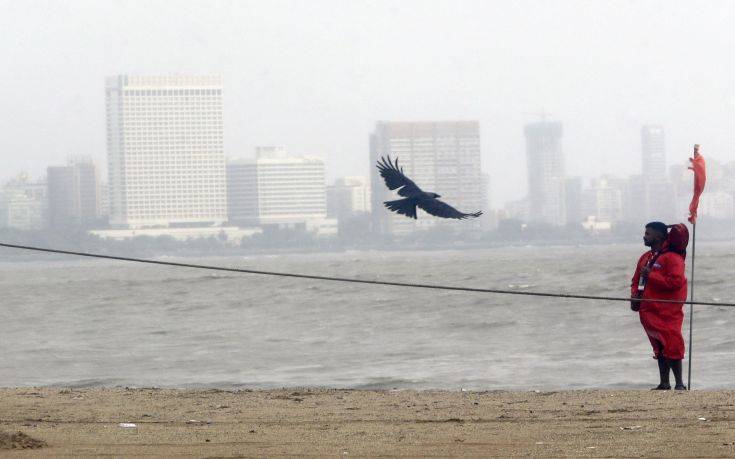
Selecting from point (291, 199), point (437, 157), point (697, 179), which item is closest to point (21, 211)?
point (291, 199)

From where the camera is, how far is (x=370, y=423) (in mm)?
8547

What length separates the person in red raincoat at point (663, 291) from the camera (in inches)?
400

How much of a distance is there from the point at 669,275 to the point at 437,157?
132441 millimetres

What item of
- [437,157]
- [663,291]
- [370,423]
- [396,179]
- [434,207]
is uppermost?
[437,157]

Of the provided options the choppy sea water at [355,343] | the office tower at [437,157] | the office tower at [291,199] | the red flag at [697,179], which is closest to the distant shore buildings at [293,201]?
the office tower at [291,199]

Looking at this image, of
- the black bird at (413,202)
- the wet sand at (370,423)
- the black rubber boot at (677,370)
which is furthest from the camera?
the black rubber boot at (677,370)

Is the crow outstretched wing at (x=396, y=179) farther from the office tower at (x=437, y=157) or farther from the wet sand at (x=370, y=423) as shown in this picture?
the office tower at (x=437, y=157)

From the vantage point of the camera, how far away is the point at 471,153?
16062 cm

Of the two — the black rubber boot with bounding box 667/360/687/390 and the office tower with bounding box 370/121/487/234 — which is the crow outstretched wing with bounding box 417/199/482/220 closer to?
the black rubber boot with bounding box 667/360/687/390

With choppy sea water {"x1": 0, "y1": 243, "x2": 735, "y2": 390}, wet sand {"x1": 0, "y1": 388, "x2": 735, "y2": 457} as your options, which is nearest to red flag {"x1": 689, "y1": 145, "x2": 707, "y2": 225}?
wet sand {"x1": 0, "y1": 388, "x2": 735, "y2": 457}

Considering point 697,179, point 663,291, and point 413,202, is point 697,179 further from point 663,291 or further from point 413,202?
point 413,202

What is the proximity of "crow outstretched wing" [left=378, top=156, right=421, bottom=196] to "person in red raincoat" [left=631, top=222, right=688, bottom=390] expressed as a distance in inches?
105

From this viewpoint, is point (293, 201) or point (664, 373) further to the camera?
point (293, 201)

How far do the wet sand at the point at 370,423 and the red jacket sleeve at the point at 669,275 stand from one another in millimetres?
798
